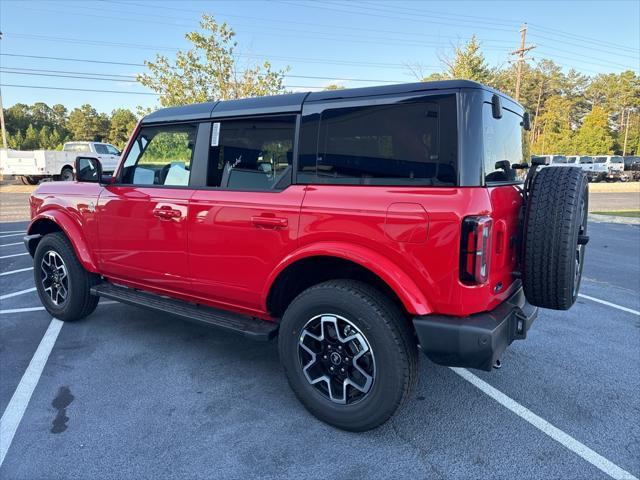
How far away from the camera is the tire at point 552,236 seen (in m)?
2.49

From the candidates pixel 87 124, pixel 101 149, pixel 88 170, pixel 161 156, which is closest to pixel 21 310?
pixel 88 170

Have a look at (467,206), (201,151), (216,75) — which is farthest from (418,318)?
(216,75)

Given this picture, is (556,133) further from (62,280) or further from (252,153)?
(62,280)

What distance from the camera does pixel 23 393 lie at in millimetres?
3055

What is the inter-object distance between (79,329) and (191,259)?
1792 mm

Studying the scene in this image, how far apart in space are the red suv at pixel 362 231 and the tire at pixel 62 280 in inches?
40.0

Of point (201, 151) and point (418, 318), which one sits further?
point (201, 151)

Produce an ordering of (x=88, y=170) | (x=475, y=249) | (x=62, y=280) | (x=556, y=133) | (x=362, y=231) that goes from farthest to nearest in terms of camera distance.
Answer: (x=556, y=133), (x=62, y=280), (x=88, y=170), (x=362, y=231), (x=475, y=249)

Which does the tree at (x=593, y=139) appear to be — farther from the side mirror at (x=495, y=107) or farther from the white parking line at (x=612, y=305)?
the side mirror at (x=495, y=107)

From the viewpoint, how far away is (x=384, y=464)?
236 cm

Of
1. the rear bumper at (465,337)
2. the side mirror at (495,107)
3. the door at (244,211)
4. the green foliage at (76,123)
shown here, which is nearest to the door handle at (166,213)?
the door at (244,211)

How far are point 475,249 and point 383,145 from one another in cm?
79

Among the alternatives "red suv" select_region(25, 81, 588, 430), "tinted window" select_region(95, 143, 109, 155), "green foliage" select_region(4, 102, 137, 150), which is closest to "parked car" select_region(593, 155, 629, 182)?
"tinted window" select_region(95, 143, 109, 155)

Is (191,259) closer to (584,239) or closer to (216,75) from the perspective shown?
(584,239)
